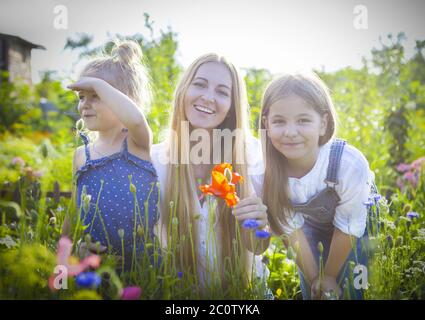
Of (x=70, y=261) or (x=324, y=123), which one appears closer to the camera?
(x=70, y=261)

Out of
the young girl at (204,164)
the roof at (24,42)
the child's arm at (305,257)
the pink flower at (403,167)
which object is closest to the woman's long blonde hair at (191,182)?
the young girl at (204,164)

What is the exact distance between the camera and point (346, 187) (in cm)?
182

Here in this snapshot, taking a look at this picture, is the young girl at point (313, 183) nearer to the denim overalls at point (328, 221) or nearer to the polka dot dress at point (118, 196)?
the denim overalls at point (328, 221)

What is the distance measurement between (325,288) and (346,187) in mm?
378

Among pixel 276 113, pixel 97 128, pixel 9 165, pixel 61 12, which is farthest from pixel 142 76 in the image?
pixel 9 165

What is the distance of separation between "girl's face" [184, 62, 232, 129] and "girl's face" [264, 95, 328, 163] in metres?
0.18

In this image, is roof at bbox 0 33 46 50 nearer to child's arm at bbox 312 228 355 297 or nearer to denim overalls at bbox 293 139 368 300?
denim overalls at bbox 293 139 368 300

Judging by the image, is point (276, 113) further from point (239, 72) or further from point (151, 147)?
point (151, 147)

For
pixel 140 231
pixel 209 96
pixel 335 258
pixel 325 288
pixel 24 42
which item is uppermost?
Result: pixel 24 42

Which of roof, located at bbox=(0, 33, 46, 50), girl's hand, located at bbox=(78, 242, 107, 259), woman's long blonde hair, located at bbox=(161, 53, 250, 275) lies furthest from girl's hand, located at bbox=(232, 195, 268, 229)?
roof, located at bbox=(0, 33, 46, 50)

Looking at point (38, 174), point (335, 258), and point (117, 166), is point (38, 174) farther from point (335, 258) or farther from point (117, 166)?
point (335, 258)

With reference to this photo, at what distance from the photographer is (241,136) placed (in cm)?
189

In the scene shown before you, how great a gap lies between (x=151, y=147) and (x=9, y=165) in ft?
4.44

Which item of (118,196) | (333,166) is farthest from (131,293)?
(333,166)
